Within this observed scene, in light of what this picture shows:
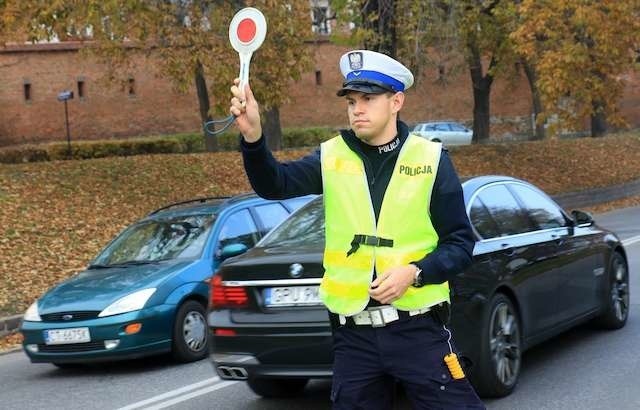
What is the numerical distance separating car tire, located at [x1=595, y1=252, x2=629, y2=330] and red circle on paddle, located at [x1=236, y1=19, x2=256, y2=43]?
20.0 ft

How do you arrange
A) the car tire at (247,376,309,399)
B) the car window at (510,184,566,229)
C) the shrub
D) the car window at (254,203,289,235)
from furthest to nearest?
the shrub < the car window at (254,203,289,235) < the car window at (510,184,566,229) < the car tire at (247,376,309,399)

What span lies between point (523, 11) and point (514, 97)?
93.2 feet

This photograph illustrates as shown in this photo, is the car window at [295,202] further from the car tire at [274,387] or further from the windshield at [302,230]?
the car tire at [274,387]

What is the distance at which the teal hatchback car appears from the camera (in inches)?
347

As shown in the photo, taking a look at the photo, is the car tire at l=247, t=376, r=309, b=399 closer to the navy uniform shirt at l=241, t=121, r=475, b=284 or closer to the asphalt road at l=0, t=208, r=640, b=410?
the asphalt road at l=0, t=208, r=640, b=410

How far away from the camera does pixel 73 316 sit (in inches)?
353

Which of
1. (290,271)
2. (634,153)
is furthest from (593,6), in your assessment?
(290,271)

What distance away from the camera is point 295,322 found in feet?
20.9

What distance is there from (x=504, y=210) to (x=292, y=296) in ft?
6.69

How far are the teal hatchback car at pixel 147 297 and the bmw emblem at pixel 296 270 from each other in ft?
7.70

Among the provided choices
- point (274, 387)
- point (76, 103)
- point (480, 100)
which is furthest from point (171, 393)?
point (76, 103)

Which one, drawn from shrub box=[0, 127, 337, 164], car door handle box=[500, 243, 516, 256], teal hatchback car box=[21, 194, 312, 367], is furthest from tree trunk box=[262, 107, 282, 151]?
car door handle box=[500, 243, 516, 256]

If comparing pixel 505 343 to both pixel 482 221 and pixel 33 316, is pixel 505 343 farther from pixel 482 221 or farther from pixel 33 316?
pixel 33 316

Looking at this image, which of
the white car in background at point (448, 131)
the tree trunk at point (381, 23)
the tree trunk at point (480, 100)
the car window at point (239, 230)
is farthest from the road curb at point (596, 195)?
the white car in background at point (448, 131)
